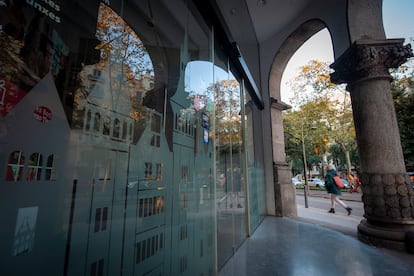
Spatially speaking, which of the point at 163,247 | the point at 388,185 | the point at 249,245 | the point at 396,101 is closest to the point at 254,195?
the point at 249,245

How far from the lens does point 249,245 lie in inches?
121

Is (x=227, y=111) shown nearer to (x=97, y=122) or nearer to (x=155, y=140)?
(x=155, y=140)

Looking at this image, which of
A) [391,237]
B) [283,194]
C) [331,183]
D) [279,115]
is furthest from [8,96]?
[331,183]

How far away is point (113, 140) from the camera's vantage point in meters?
1.01

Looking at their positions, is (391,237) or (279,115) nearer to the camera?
(391,237)

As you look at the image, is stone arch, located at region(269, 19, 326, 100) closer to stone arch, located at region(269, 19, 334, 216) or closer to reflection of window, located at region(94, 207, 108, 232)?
stone arch, located at region(269, 19, 334, 216)

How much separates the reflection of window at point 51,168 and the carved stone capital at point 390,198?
433cm

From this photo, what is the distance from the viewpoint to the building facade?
69cm

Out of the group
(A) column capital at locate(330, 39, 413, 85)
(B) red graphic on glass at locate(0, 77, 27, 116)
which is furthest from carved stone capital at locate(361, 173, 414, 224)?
(B) red graphic on glass at locate(0, 77, 27, 116)

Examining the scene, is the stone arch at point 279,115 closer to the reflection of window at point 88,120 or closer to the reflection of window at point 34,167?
the reflection of window at point 88,120

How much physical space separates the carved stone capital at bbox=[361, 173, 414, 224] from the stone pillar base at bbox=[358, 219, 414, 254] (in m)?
0.12

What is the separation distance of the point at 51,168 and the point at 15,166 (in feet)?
0.37

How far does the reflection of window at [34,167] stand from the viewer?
68 cm

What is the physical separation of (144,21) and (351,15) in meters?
4.26
